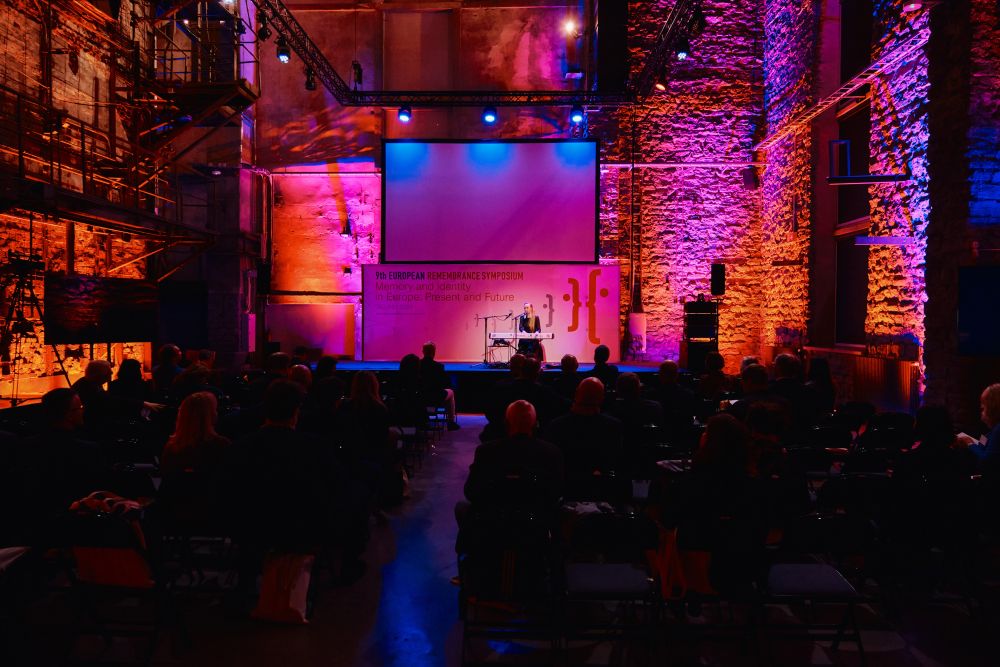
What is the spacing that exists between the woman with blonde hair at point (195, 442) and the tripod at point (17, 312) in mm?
5108

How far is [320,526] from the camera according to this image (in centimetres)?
300

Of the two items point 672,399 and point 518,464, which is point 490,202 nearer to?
point 672,399

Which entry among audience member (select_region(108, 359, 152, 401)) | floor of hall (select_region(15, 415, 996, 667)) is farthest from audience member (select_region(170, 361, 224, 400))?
floor of hall (select_region(15, 415, 996, 667))

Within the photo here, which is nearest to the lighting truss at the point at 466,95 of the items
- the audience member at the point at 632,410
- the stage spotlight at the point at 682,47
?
the stage spotlight at the point at 682,47

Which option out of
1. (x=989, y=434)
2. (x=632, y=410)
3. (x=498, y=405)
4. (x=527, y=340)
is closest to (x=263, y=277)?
(x=527, y=340)

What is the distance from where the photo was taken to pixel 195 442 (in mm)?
3416

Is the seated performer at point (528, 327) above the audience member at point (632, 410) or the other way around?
above

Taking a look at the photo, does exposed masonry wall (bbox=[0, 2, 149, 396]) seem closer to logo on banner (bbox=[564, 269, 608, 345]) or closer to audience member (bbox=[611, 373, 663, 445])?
audience member (bbox=[611, 373, 663, 445])

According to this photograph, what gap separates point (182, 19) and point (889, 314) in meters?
13.4

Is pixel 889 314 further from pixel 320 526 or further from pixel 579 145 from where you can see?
pixel 320 526

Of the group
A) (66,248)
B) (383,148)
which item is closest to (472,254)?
(383,148)

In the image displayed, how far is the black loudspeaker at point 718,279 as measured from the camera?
11992 mm

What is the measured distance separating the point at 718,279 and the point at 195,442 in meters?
10.5

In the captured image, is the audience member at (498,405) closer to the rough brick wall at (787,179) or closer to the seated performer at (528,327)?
the seated performer at (528,327)
